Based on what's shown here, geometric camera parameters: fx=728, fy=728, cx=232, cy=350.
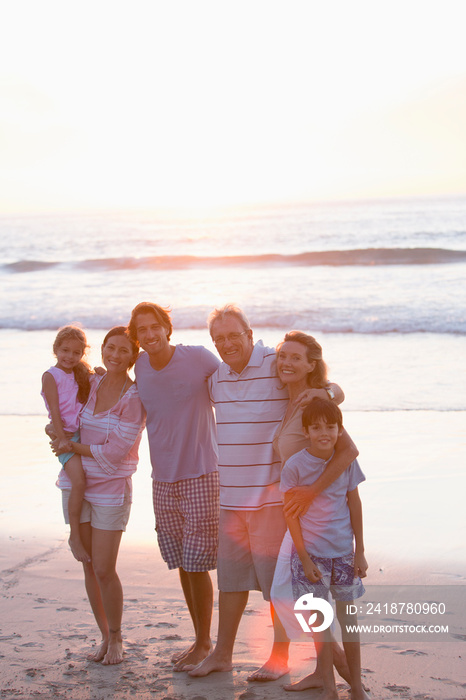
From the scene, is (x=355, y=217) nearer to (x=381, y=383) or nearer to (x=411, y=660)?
(x=381, y=383)

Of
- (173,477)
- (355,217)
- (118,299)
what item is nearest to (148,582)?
(173,477)

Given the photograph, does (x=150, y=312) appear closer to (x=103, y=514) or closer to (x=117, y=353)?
(x=117, y=353)

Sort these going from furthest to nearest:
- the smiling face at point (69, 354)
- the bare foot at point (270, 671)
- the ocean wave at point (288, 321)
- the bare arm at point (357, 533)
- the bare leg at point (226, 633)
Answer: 1. the ocean wave at point (288, 321)
2. the smiling face at point (69, 354)
3. the bare leg at point (226, 633)
4. the bare foot at point (270, 671)
5. the bare arm at point (357, 533)

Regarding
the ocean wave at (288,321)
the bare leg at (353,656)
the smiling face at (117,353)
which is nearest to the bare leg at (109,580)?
the smiling face at (117,353)

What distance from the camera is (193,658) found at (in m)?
3.58

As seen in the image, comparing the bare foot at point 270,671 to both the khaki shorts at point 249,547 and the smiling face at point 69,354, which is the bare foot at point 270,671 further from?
the smiling face at point 69,354

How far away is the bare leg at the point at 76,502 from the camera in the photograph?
3.64 m

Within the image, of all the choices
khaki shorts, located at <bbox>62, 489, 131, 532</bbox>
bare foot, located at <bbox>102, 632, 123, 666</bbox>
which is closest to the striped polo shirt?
khaki shorts, located at <bbox>62, 489, 131, 532</bbox>

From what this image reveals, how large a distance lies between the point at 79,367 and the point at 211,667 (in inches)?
64.3

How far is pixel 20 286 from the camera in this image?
86.9 ft

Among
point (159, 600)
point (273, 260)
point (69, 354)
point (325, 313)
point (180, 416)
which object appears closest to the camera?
point (180, 416)

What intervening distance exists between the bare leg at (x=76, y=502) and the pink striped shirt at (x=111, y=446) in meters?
0.04

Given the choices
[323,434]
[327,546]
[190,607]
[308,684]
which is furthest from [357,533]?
[190,607]

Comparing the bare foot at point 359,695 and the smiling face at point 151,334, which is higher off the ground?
the smiling face at point 151,334
